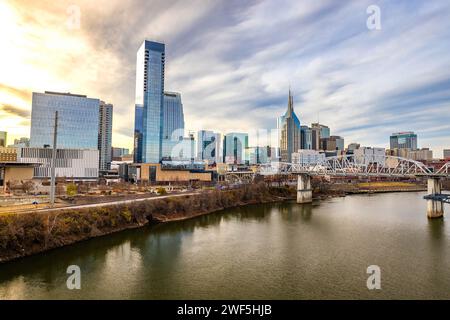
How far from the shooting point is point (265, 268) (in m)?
13.8

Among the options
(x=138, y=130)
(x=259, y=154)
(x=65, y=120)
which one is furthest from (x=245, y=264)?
(x=259, y=154)

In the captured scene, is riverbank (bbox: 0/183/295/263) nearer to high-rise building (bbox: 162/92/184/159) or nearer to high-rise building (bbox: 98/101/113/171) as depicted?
high-rise building (bbox: 162/92/184/159)

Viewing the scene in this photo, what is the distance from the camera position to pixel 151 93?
260 ft

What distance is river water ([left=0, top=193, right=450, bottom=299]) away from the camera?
11.1m

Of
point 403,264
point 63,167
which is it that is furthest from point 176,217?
point 63,167

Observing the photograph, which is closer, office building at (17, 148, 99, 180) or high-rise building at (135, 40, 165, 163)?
office building at (17, 148, 99, 180)

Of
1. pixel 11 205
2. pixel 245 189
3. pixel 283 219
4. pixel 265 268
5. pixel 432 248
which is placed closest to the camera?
pixel 265 268

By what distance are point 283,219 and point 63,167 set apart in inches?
1819

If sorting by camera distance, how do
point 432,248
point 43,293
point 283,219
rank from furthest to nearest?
1. point 283,219
2. point 432,248
3. point 43,293

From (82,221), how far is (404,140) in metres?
169

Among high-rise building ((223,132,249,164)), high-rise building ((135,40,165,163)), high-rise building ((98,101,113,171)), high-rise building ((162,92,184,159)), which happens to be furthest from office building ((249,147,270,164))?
high-rise building ((135,40,165,163))

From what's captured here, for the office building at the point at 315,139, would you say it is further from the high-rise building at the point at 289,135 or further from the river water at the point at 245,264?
the river water at the point at 245,264

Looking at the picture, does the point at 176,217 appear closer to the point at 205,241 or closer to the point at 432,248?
the point at 205,241

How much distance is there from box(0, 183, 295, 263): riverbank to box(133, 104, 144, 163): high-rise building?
54149 millimetres
